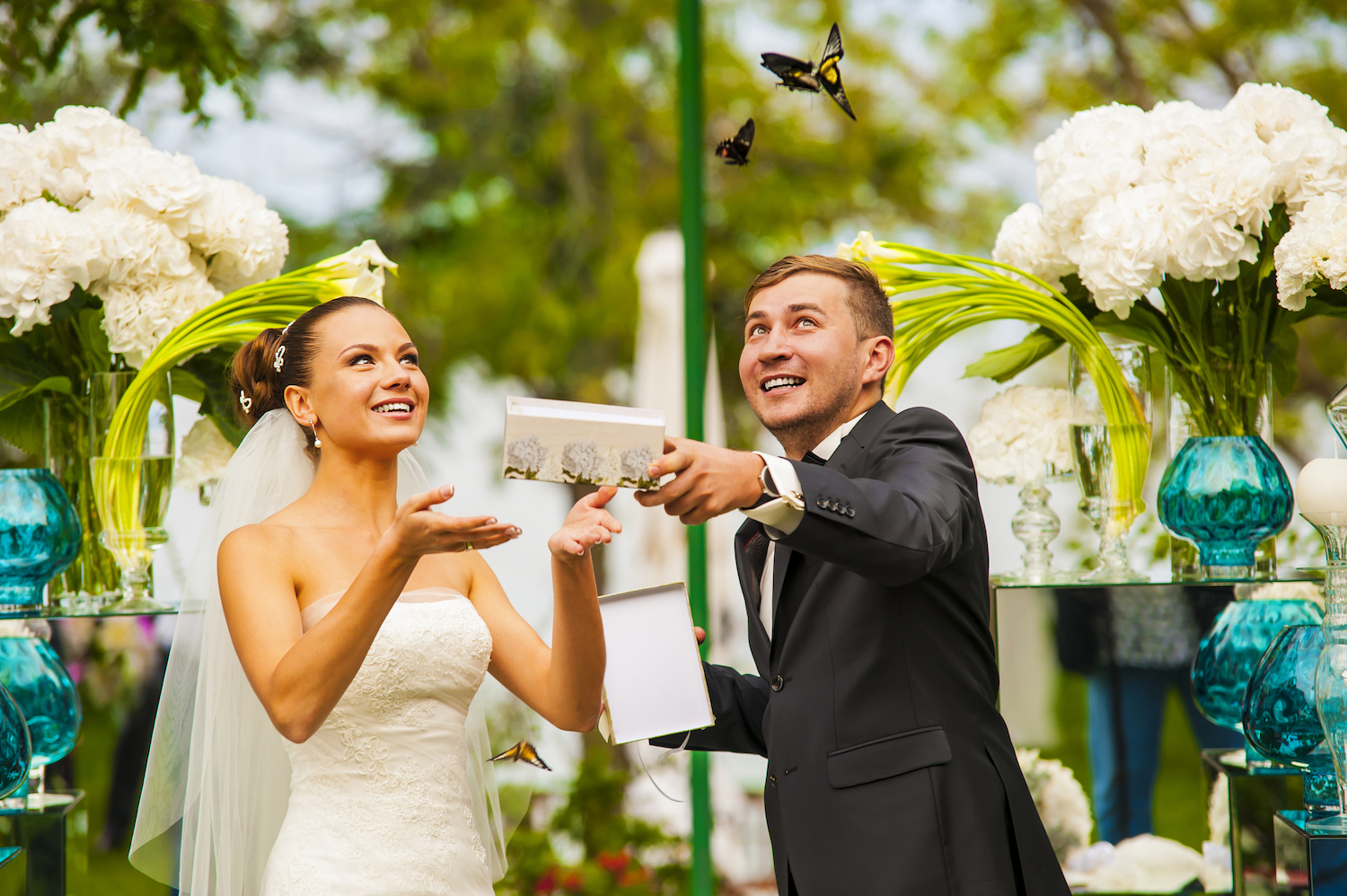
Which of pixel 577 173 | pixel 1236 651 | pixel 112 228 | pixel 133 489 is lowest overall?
pixel 1236 651

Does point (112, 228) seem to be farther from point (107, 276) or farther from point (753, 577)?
point (753, 577)

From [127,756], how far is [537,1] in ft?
23.0

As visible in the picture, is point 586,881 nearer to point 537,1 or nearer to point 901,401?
point 901,401

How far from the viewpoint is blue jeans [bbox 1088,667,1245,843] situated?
3127 mm

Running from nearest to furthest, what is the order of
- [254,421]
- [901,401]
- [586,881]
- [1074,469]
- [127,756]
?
[254,421]
[1074,469]
[127,756]
[586,881]
[901,401]

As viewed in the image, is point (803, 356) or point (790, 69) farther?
point (790, 69)

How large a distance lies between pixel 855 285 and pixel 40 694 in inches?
86.0

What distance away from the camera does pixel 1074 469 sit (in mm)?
2986

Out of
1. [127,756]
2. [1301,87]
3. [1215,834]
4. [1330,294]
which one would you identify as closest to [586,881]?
[127,756]

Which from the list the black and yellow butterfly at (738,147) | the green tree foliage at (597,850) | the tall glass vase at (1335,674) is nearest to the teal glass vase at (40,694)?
the black and yellow butterfly at (738,147)

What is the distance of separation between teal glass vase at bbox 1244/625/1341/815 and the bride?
1.48m

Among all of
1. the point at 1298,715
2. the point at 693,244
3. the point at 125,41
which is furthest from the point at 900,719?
the point at 125,41

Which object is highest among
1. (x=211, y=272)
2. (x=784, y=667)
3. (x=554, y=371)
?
(x=554, y=371)

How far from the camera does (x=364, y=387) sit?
2.39m
